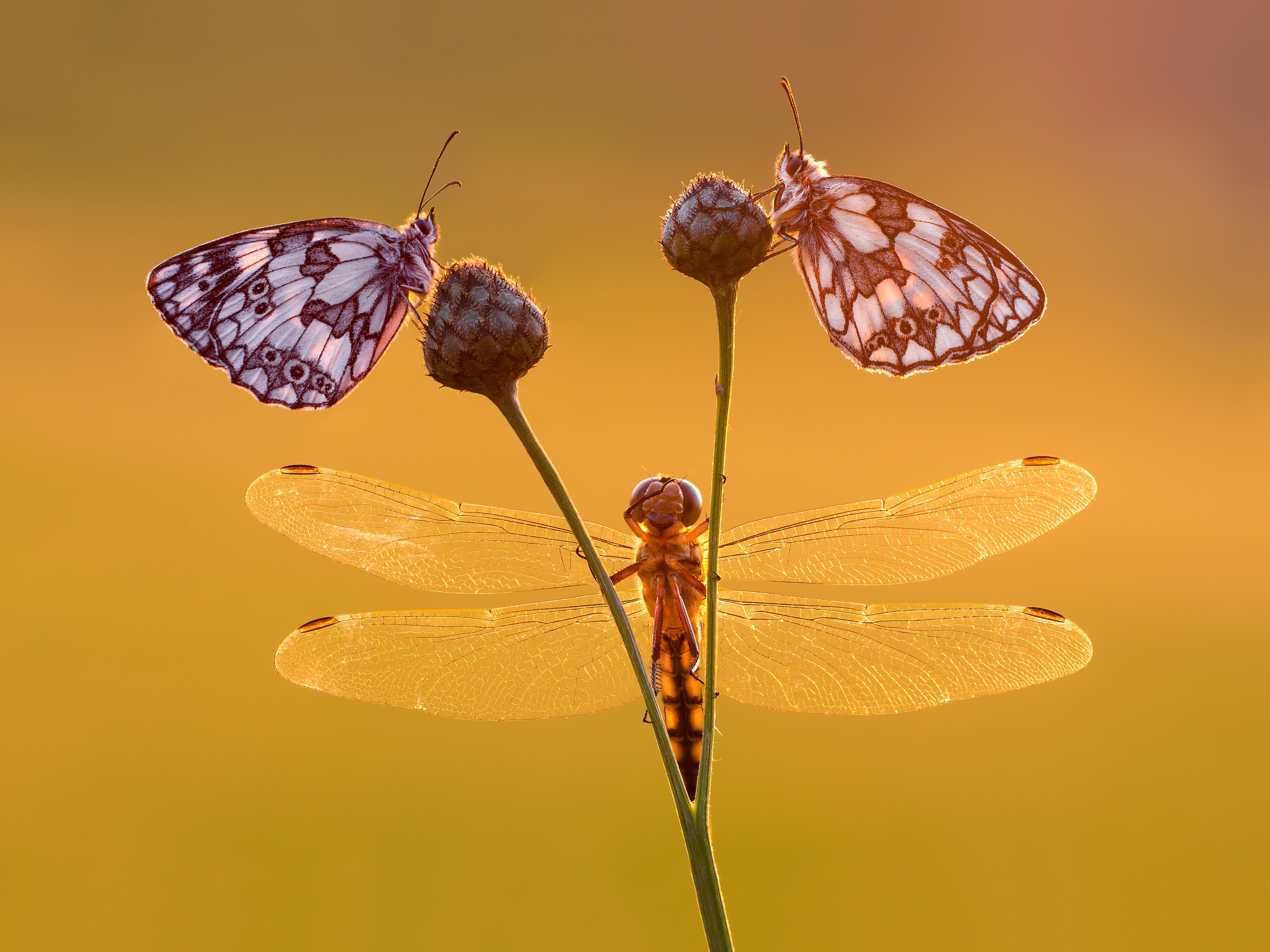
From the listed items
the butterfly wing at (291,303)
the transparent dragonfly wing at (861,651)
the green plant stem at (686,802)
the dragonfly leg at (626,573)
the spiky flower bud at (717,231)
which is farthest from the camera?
the transparent dragonfly wing at (861,651)

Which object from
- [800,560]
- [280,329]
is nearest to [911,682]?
[800,560]

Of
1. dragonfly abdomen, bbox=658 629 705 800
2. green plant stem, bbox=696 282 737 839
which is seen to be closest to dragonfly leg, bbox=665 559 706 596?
dragonfly abdomen, bbox=658 629 705 800

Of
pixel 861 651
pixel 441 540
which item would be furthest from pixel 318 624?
pixel 861 651

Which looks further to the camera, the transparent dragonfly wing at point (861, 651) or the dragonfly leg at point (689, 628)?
the transparent dragonfly wing at point (861, 651)

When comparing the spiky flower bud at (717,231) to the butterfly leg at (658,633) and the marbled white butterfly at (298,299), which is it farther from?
the butterfly leg at (658,633)

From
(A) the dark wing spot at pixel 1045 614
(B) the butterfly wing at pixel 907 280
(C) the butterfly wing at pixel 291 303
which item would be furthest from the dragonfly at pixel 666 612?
(B) the butterfly wing at pixel 907 280

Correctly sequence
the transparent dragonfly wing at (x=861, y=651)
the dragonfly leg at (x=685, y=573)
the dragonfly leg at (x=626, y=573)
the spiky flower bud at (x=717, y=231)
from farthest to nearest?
the transparent dragonfly wing at (x=861, y=651) < the dragonfly leg at (x=685, y=573) < the dragonfly leg at (x=626, y=573) < the spiky flower bud at (x=717, y=231)

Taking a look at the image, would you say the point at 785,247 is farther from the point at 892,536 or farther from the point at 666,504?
the point at 892,536
